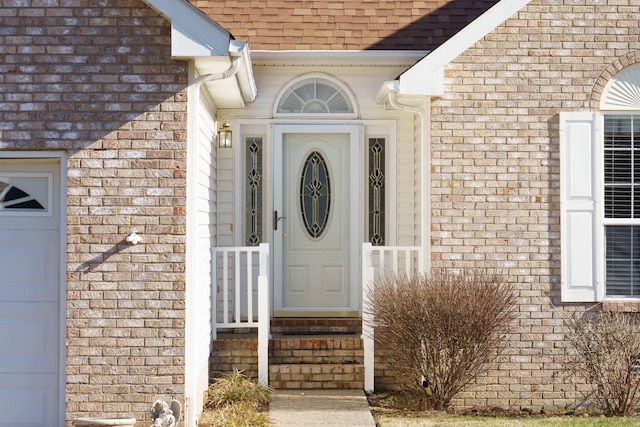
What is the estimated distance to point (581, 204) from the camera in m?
8.38

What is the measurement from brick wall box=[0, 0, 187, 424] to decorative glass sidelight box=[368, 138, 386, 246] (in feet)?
12.4

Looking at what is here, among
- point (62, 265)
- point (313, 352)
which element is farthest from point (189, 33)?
point (313, 352)

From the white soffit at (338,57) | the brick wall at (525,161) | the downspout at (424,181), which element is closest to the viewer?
the brick wall at (525,161)

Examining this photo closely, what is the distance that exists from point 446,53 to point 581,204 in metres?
2.08

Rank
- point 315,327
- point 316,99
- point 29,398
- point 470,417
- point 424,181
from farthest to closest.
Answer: point 316,99
point 315,327
point 424,181
point 470,417
point 29,398

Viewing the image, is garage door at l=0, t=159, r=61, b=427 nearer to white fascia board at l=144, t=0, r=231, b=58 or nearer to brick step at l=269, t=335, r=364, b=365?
white fascia board at l=144, t=0, r=231, b=58

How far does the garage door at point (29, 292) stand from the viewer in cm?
716

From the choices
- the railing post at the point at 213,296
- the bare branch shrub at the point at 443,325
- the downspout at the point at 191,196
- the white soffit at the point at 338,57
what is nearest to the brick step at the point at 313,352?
the railing post at the point at 213,296

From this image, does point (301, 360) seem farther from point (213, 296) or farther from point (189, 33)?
point (189, 33)

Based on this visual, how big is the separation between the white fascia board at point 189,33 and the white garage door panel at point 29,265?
6.65 ft

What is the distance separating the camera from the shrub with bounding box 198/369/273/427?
7.41 m

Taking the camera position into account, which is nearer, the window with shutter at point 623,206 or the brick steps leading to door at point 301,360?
the window with shutter at point 623,206

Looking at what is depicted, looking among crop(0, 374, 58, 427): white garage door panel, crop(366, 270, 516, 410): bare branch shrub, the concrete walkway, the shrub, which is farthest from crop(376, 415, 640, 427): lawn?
crop(0, 374, 58, 427): white garage door panel

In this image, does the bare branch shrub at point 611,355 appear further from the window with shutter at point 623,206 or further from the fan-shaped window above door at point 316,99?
the fan-shaped window above door at point 316,99
